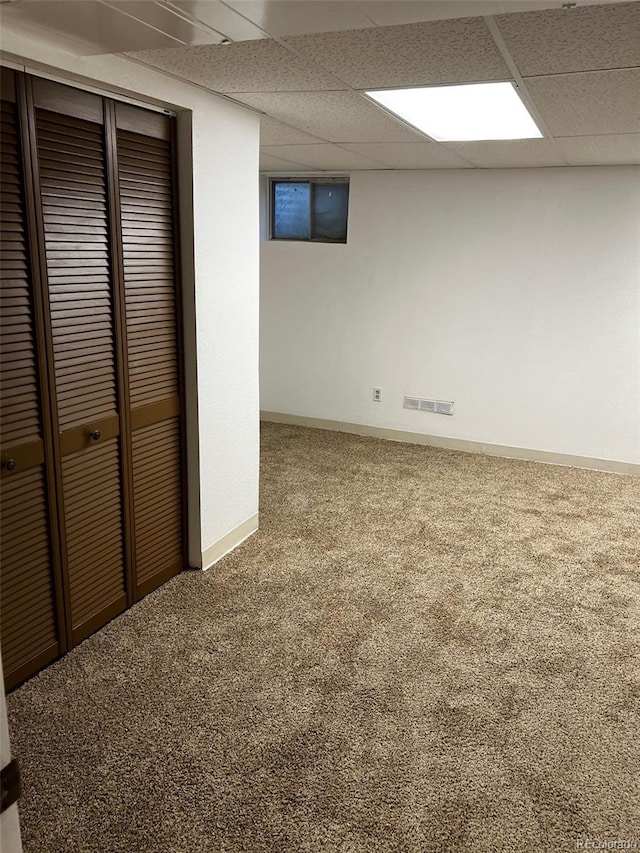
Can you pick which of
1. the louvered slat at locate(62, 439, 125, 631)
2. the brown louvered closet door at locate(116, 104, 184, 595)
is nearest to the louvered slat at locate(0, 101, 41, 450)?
the louvered slat at locate(62, 439, 125, 631)

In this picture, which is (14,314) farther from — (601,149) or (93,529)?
(601,149)

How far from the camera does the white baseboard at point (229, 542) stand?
3.33 metres

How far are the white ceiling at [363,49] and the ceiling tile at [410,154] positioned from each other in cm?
50

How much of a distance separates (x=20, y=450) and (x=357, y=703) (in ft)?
4.79

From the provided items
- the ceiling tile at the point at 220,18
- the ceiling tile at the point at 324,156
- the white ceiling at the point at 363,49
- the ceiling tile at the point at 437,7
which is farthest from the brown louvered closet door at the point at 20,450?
the ceiling tile at the point at 324,156

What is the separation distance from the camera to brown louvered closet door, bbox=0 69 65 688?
213cm

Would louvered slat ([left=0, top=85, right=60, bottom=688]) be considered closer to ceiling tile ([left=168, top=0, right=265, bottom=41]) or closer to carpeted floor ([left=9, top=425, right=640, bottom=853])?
carpeted floor ([left=9, top=425, right=640, bottom=853])

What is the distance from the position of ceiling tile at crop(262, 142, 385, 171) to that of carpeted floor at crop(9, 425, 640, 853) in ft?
7.34

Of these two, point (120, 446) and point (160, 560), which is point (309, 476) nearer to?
point (160, 560)

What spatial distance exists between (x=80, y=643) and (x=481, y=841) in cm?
164

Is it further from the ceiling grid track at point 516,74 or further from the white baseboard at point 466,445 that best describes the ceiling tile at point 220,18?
the white baseboard at point 466,445

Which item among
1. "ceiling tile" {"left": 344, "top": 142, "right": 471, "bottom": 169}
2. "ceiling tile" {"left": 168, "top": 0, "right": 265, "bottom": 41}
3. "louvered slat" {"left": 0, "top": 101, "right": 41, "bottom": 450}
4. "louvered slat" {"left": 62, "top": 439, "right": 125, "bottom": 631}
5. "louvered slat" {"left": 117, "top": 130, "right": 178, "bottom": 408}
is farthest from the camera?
"ceiling tile" {"left": 344, "top": 142, "right": 471, "bottom": 169}

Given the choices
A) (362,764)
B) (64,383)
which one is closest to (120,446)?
(64,383)

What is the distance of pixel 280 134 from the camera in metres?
3.60
